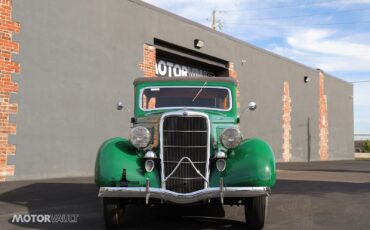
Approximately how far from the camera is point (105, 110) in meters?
15.1

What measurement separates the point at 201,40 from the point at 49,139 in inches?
337

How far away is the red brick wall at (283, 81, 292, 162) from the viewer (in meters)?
26.5

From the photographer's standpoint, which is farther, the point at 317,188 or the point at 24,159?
the point at 24,159

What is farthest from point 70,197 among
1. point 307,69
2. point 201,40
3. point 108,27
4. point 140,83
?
point 307,69

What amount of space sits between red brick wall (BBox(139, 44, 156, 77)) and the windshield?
8972 mm

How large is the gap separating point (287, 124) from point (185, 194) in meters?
21.8

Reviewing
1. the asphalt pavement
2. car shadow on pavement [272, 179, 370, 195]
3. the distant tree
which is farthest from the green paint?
the distant tree

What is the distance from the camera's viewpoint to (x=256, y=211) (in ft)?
20.0

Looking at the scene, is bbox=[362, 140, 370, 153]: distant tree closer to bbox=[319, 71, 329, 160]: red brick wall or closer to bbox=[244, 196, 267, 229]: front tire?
bbox=[319, 71, 329, 160]: red brick wall

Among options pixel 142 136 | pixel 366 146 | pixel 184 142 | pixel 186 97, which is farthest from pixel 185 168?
pixel 366 146

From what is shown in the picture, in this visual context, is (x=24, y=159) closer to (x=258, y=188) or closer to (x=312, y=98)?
(x=258, y=188)

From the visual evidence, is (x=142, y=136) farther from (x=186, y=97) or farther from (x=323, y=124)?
(x=323, y=124)

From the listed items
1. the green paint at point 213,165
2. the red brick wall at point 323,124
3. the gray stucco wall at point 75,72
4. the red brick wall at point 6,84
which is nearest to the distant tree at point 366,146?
the red brick wall at point 323,124

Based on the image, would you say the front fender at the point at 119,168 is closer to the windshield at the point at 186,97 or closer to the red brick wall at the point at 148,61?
the windshield at the point at 186,97
